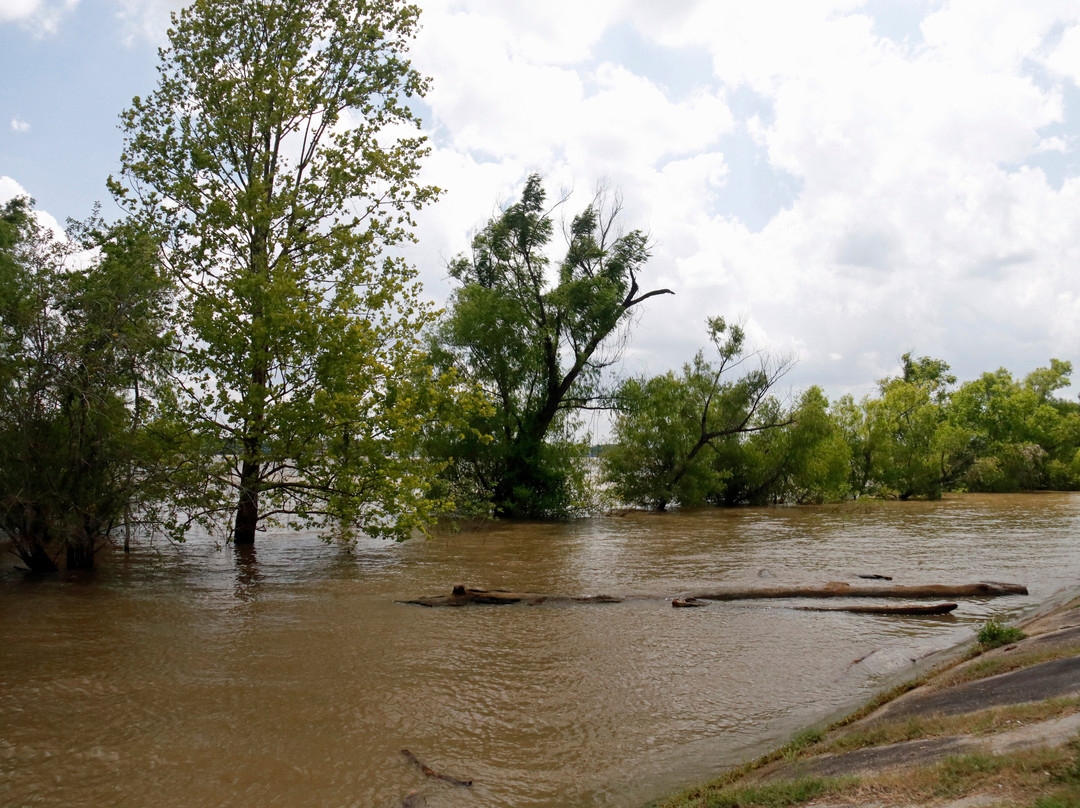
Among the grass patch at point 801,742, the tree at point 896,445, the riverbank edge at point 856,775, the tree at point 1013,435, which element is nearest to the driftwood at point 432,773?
the riverbank edge at point 856,775

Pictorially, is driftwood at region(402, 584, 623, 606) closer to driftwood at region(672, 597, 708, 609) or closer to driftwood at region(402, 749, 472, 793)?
driftwood at region(672, 597, 708, 609)

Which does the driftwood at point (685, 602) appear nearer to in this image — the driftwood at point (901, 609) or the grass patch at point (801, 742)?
the driftwood at point (901, 609)

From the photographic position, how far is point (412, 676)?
9.14 metres

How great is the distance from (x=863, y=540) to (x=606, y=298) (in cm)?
1356

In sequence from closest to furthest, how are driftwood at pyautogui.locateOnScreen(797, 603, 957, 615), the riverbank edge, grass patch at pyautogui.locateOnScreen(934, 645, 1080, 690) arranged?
1. the riverbank edge
2. grass patch at pyautogui.locateOnScreen(934, 645, 1080, 690)
3. driftwood at pyautogui.locateOnScreen(797, 603, 957, 615)

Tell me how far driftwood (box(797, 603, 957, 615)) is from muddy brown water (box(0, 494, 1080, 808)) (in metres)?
0.21

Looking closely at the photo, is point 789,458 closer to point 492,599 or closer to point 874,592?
point 874,592

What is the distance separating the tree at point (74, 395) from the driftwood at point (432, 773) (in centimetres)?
971

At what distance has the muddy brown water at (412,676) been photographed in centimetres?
643

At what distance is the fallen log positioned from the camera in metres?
13.4

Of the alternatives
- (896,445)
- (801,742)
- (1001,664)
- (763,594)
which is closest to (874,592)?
(763,594)

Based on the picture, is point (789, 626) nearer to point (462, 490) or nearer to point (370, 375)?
point (370, 375)

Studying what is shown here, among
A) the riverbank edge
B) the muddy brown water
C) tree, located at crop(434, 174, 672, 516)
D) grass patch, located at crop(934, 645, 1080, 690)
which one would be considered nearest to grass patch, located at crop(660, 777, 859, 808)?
the riverbank edge

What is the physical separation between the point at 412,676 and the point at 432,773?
2.79 meters
